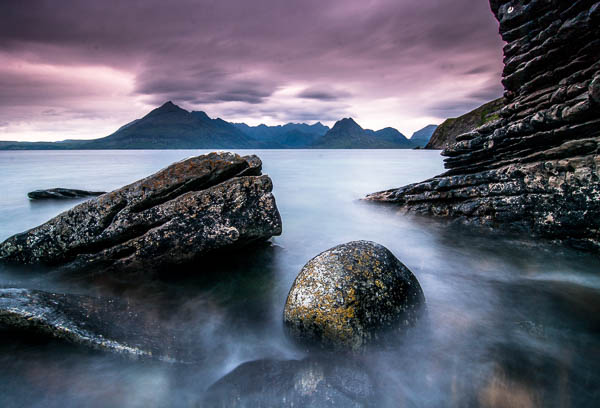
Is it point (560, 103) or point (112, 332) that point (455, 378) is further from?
point (560, 103)

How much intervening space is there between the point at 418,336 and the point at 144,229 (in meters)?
6.38

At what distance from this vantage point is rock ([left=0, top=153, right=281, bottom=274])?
6.96 meters

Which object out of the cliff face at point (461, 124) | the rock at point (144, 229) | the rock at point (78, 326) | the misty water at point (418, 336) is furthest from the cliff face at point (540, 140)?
the cliff face at point (461, 124)

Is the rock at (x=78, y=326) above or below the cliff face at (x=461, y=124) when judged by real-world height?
below

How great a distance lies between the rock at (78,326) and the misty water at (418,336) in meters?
0.14

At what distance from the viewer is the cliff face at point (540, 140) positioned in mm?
7980

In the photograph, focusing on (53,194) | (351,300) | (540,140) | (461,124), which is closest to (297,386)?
(351,300)

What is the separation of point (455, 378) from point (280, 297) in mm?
3592

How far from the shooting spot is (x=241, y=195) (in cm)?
761

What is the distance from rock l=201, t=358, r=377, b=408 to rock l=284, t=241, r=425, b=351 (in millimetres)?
347

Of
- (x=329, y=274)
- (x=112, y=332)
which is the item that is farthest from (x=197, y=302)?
(x=329, y=274)

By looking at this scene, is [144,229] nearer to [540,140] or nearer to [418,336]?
[418,336]

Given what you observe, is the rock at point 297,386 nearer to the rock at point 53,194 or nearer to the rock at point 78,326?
the rock at point 78,326

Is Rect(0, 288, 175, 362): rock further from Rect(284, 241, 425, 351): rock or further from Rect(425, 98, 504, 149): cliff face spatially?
Rect(425, 98, 504, 149): cliff face
